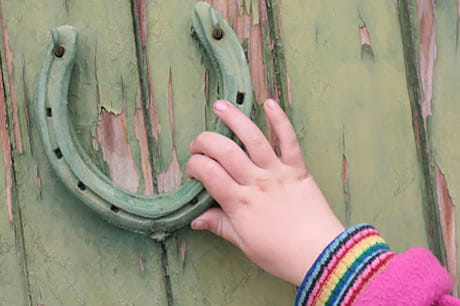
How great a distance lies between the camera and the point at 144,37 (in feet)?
2.42

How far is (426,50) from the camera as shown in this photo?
0.78 meters

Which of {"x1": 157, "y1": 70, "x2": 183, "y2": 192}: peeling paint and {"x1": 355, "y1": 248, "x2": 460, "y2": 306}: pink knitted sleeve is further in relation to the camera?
{"x1": 157, "y1": 70, "x2": 183, "y2": 192}: peeling paint

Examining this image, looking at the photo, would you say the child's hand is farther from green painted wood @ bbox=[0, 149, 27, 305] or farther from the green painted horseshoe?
green painted wood @ bbox=[0, 149, 27, 305]

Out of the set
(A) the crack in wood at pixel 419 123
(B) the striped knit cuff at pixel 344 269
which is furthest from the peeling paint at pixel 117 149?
(A) the crack in wood at pixel 419 123

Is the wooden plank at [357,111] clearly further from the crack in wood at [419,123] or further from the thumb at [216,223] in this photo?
the thumb at [216,223]

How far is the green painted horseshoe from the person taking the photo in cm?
69

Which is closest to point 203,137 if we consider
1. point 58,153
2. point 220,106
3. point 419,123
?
point 220,106

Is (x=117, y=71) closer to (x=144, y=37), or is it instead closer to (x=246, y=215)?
(x=144, y=37)

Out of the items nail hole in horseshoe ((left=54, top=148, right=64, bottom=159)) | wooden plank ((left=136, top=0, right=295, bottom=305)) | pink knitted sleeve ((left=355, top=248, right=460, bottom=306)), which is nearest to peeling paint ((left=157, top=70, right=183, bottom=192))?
wooden plank ((left=136, top=0, right=295, bottom=305))

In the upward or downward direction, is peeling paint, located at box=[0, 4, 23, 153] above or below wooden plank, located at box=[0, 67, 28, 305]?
above

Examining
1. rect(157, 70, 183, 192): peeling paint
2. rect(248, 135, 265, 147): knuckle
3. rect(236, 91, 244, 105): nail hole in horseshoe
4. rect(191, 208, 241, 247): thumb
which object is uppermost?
rect(236, 91, 244, 105): nail hole in horseshoe

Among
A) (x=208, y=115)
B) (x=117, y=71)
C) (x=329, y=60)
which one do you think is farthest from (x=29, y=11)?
(x=329, y=60)

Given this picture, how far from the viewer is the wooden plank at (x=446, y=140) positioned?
0.78 meters

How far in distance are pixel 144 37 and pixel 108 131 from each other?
0.35 ft
